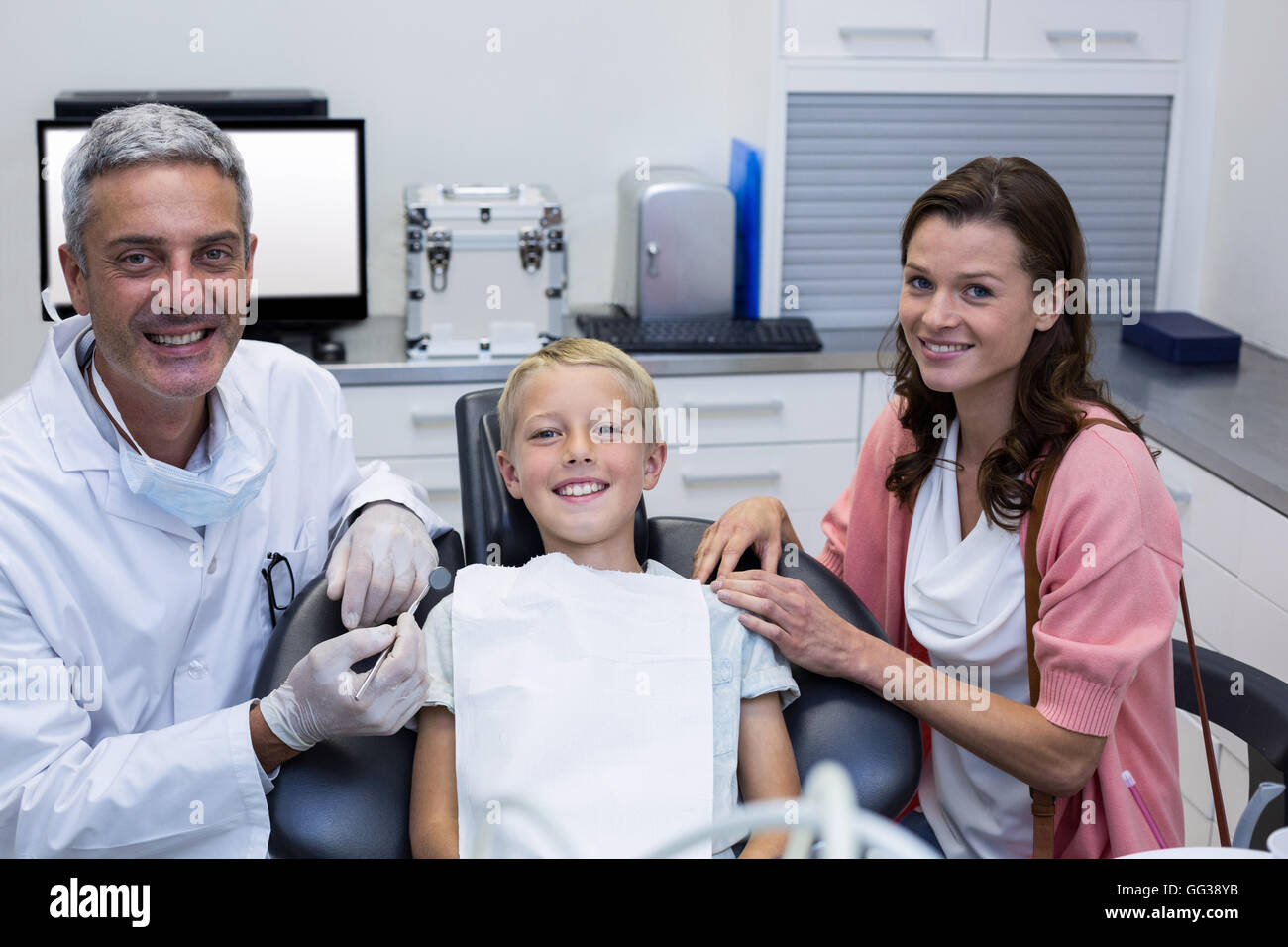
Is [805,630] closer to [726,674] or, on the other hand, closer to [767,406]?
[726,674]

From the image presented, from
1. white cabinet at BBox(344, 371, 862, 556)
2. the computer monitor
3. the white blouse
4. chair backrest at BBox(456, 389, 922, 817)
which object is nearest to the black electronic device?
the computer monitor

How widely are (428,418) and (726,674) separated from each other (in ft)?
5.23

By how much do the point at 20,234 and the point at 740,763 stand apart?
255 cm

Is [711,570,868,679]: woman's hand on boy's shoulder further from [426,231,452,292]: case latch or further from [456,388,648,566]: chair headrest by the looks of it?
[426,231,452,292]: case latch

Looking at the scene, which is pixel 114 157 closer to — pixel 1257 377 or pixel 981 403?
pixel 981 403

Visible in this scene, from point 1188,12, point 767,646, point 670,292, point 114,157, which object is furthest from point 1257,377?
point 114,157

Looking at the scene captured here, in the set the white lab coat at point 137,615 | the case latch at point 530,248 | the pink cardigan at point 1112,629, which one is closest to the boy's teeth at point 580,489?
the white lab coat at point 137,615

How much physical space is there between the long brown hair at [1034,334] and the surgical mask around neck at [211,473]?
0.86 meters

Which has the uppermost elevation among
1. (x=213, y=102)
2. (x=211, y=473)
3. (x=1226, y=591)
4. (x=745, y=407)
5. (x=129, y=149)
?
(x=213, y=102)

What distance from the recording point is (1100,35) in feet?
9.70

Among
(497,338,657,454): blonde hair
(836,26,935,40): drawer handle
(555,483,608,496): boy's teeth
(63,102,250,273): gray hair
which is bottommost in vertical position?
(555,483,608,496): boy's teeth

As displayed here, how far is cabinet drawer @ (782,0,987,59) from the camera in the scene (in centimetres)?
286

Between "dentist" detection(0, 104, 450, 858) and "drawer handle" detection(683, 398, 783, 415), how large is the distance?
1351 millimetres

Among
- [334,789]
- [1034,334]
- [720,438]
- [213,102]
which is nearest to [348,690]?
[334,789]
